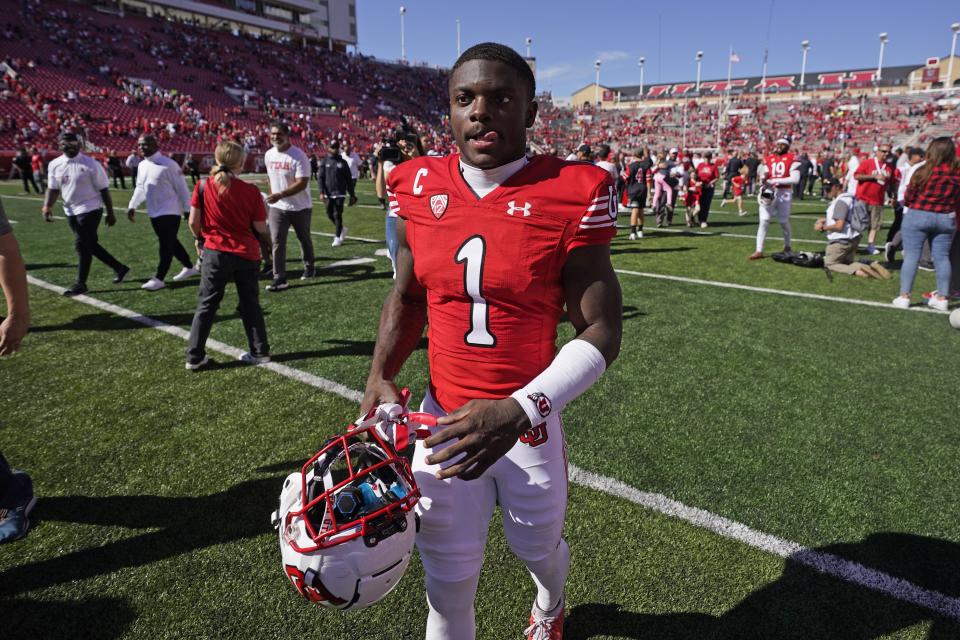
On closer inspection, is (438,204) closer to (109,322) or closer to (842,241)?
(109,322)

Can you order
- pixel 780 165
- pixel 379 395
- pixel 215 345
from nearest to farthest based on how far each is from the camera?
pixel 379 395
pixel 215 345
pixel 780 165

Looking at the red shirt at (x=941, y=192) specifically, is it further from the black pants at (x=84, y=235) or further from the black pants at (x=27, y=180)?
the black pants at (x=27, y=180)

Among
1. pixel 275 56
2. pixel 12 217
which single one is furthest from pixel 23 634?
pixel 275 56

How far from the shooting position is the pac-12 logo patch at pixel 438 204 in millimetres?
1783

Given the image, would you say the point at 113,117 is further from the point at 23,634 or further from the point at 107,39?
the point at 23,634

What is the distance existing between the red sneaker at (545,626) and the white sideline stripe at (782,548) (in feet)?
3.82

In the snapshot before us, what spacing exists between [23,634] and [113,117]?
125 ft

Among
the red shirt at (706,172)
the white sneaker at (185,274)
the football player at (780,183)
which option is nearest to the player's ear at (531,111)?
the white sneaker at (185,274)

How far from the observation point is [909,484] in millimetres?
3430

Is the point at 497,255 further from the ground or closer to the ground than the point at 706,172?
closer to the ground

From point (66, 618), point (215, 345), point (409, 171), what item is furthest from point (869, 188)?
point (66, 618)

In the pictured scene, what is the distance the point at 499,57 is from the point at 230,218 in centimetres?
425

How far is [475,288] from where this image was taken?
1.72 metres

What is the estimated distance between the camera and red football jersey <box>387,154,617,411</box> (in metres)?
1.65
